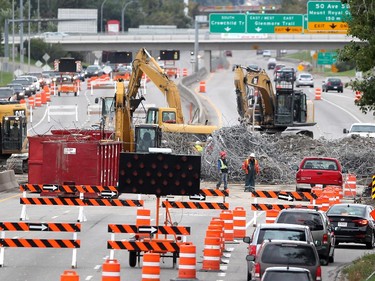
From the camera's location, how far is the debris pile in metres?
52.3

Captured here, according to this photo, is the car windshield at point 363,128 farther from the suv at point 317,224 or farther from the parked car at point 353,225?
the suv at point 317,224

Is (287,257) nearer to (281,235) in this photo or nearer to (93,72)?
(281,235)

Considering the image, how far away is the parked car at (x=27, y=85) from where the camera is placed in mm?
99619

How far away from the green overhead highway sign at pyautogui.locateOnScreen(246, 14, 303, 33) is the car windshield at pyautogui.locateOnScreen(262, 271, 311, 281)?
8536cm

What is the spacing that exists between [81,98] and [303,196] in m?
66.2

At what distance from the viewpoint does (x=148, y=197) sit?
46.2 metres

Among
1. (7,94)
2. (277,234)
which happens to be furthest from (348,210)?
(7,94)

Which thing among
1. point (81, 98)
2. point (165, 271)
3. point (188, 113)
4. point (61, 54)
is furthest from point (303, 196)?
point (61, 54)

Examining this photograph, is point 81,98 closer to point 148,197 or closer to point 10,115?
point 10,115

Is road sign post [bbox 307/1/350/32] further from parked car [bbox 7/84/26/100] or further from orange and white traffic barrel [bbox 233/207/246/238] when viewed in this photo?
orange and white traffic barrel [bbox 233/207/246/238]

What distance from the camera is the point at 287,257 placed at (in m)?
Answer: 22.4

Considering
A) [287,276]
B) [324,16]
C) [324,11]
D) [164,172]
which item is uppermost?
[324,11]

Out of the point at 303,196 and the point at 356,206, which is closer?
the point at 303,196

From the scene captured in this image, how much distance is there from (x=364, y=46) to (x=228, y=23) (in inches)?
3176
